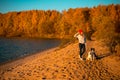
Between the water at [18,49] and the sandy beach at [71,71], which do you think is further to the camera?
the water at [18,49]

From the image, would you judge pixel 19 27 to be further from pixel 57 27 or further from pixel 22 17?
pixel 57 27

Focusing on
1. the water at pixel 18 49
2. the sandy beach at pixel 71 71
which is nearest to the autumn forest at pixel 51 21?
the water at pixel 18 49

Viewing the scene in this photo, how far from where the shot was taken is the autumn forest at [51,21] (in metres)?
66.6

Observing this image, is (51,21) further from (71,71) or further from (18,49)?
(71,71)

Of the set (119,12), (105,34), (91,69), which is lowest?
(91,69)

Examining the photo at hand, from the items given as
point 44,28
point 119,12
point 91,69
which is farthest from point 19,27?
point 91,69

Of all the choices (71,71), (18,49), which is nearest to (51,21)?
(18,49)

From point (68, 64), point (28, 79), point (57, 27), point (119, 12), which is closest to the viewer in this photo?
point (28, 79)

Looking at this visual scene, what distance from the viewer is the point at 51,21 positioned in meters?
83.7

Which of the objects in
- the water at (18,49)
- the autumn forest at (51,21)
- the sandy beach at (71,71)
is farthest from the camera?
the autumn forest at (51,21)

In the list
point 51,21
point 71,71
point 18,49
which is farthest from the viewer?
point 51,21

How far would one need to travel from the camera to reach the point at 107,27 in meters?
19.9

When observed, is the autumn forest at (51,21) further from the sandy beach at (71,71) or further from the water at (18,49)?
the sandy beach at (71,71)

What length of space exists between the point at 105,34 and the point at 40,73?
8669mm
